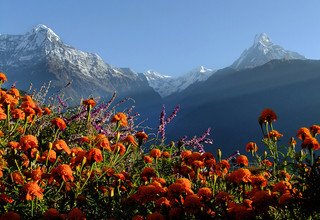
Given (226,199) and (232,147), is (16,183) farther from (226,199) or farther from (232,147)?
(232,147)

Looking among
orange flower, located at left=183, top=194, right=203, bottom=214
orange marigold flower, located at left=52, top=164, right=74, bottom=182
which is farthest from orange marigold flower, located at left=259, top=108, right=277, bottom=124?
orange marigold flower, located at left=52, top=164, right=74, bottom=182

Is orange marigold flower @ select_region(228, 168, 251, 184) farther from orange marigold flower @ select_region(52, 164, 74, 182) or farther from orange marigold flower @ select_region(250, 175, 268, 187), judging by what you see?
orange marigold flower @ select_region(52, 164, 74, 182)

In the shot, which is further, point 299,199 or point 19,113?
point 19,113

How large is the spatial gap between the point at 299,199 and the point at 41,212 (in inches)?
77.8

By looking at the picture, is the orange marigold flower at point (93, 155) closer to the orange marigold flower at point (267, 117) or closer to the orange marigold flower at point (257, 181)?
the orange marigold flower at point (257, 181)

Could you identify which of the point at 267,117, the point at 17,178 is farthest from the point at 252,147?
the point at 17,178

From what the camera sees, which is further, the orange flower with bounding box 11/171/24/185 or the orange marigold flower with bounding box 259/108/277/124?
the orange marigold flower with bounding box 259/108/277/124

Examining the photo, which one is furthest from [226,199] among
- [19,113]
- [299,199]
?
[19,113]

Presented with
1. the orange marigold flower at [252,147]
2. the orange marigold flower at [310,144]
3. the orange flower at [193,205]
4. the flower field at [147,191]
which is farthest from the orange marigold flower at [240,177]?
the orange marigold flower at [252,147]

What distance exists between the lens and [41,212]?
126 inches

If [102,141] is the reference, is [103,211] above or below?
below

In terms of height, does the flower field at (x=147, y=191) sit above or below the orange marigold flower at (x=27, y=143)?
below

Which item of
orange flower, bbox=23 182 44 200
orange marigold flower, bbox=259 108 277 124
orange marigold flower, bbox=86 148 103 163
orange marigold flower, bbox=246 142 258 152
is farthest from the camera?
orange marigold flower, bbox=246 142 258 152

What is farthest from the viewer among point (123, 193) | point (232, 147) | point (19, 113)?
point (232, 147)
